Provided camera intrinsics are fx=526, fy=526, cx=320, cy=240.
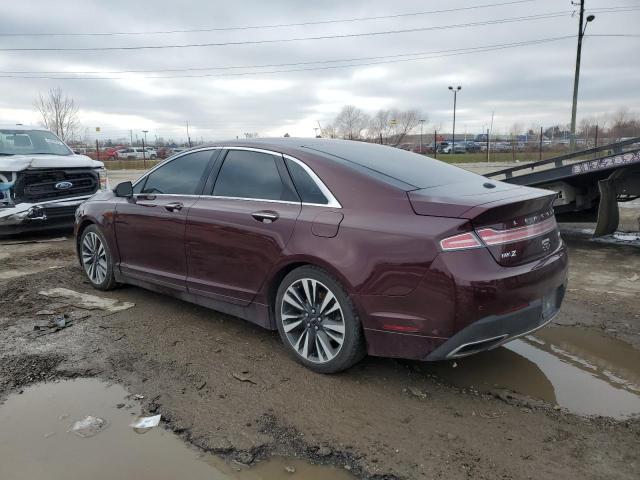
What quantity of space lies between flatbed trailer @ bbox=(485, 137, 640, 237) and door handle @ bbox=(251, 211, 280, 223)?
14.9ft

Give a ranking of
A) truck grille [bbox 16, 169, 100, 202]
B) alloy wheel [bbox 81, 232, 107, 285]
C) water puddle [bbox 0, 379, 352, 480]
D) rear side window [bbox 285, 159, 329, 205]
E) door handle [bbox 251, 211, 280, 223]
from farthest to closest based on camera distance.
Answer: truck grille [bbox 16, 169, 100, 202], alloy wheel [bbox 81, 232, 107, 285], door handle [bbox 251, 211, 280, 223], rear side window [bbox 285, 159, 329, 205], water puddle [bbox 0, 379, 352, 480]

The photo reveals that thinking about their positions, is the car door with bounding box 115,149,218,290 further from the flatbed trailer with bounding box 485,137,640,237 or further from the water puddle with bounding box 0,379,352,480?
the flatbed trailer with bounding box 485,137,640,237

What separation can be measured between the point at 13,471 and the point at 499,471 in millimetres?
2441

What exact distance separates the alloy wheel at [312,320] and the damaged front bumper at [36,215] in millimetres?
6248

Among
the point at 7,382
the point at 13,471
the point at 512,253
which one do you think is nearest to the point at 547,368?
the point at 512,253

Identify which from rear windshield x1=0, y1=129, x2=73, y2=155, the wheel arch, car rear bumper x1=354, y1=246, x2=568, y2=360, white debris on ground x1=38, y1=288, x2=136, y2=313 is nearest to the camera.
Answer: car rear bumper x1=354, y1=246, x2=568, y2=360

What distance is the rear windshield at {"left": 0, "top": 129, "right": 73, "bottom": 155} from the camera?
916 centimetres

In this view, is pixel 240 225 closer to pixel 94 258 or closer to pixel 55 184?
pixel 94 258

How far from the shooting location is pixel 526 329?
3256mm

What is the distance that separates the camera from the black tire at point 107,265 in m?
5.43

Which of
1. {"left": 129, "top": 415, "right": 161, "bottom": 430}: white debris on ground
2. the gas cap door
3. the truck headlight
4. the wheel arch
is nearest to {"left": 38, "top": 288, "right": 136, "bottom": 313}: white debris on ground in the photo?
the wheel arch

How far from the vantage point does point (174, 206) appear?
15.0ft

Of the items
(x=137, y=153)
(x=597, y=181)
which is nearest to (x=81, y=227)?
(x=597, y=181)

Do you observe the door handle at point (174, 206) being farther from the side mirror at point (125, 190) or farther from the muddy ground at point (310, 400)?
the muddy ground at point (310, 400)
